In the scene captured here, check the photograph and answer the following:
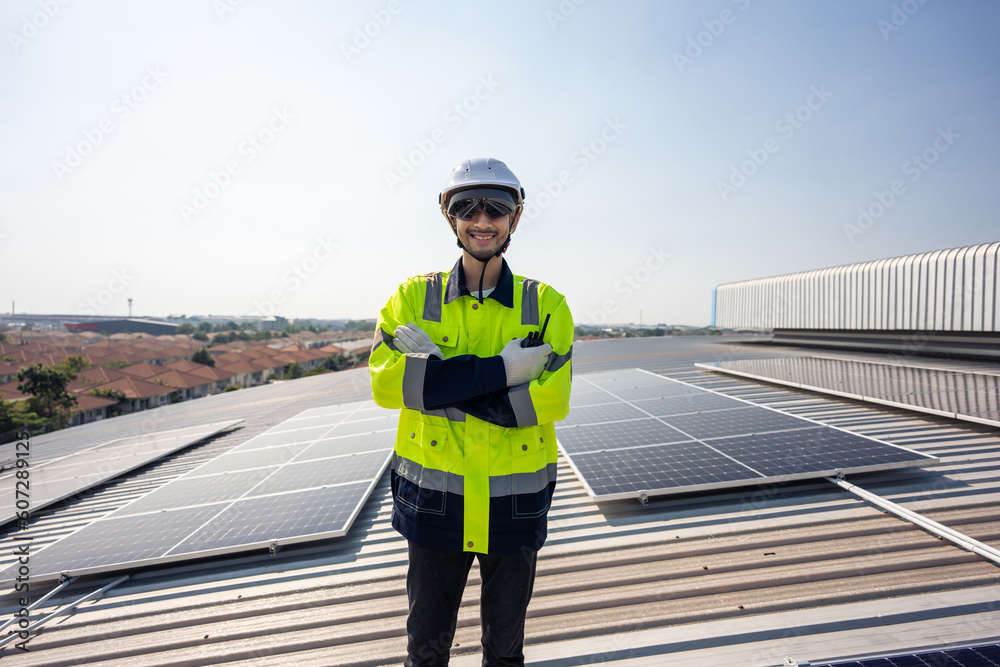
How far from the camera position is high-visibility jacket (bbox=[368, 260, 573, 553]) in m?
2.00

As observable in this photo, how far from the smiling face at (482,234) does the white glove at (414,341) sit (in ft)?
1.74

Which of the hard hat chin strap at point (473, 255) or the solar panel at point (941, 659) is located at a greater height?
the hard hat chin strap at point (473, 255)

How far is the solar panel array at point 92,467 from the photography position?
5.48 metres

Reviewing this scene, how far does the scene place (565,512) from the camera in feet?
14.0

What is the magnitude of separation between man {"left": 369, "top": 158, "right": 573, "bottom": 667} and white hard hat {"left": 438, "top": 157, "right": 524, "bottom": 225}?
0.01m

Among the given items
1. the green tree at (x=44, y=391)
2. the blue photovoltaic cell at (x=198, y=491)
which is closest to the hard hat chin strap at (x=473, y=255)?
the blue photovoltaic cell at (x=198, y=491)

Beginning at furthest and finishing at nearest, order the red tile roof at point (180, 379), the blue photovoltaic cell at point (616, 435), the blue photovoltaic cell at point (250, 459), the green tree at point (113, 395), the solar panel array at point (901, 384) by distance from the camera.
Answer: the red tile roof at point (180, 379), the green tree at point (113, 395), the solar panel array at point (901, 384), the blue photovoltaic cell at point (250, 459), the blue photovoltaic cell at point (616, 435)

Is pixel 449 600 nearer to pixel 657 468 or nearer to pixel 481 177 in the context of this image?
pixel 481 177

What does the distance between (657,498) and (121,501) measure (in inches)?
265

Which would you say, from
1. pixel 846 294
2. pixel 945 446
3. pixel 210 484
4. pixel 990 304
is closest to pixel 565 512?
pixel 210 484

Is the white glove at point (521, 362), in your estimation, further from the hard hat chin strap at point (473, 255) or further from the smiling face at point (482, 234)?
the smiling face at point (482, 234)

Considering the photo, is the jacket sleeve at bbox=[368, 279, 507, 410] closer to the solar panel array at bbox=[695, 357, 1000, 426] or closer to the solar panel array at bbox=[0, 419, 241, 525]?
the solar panel array at bbox=[0, 419, 241, 525]

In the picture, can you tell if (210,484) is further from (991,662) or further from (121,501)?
(991,662)

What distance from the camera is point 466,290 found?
2.32 meters
